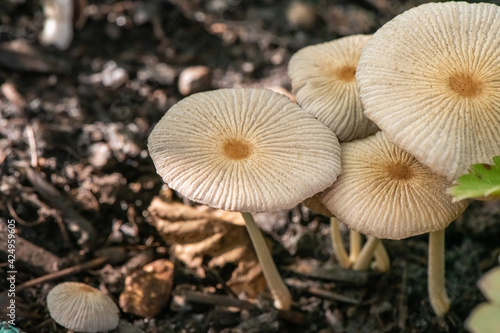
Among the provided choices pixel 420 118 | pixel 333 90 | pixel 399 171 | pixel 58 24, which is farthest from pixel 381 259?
pixel 58 24

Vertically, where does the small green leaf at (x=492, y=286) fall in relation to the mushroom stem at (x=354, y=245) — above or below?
above

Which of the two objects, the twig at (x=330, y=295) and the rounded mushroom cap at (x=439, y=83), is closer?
the rounded mushroom cap at (x=439, y=83)

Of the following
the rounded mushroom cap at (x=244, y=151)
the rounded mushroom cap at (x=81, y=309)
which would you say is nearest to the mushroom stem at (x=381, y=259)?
the rounded mushroom cap at (x=244, y=151)

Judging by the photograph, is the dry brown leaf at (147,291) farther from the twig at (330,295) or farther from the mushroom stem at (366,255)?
the mushroom stem at (366,255)

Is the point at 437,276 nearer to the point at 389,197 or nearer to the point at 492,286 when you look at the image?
the point at 389,197

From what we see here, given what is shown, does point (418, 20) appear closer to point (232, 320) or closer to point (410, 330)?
point (410, 330)

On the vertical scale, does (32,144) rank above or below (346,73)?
below

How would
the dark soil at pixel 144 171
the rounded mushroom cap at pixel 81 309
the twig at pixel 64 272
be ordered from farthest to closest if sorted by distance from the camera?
1. the dark soil at pixel 144 171
2. the twig at pixel 64 272
3. the rounded mushroom cap at pixel 81 309

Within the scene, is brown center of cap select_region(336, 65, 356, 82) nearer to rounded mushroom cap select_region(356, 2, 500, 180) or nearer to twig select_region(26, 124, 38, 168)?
rounded mushroom cap select_region(356, 2, 500, 180)
